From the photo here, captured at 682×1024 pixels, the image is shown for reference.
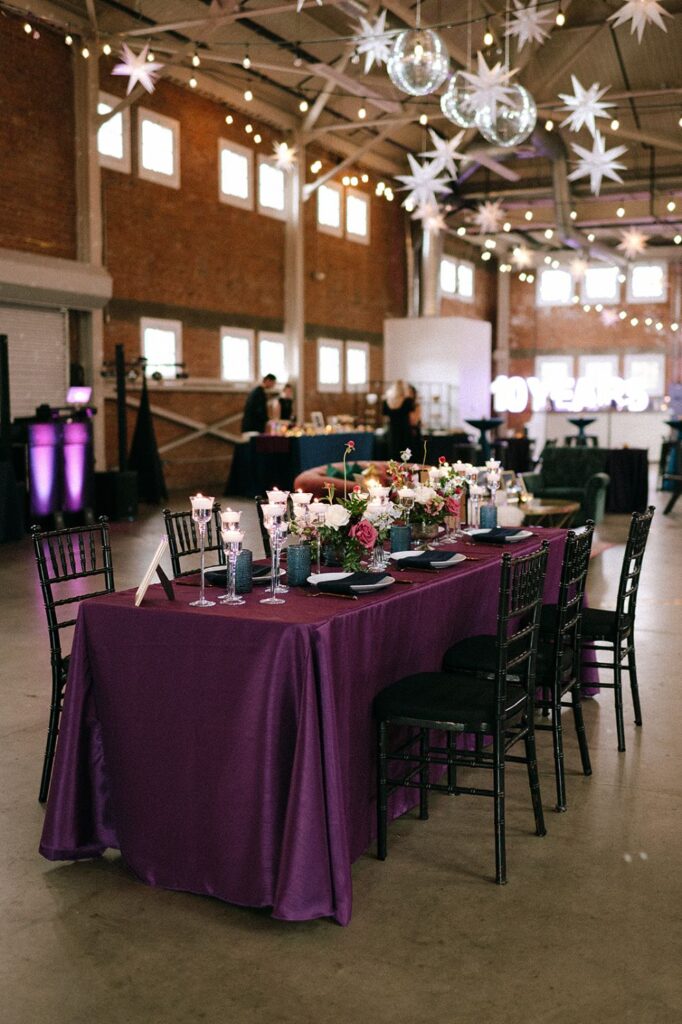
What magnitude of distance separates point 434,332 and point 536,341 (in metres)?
6.79

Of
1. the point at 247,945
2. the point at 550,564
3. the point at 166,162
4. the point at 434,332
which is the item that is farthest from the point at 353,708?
the point at 434,332

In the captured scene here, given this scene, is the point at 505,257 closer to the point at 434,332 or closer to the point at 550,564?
the point at 434,332

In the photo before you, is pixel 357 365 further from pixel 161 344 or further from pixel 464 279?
pixel 161 344

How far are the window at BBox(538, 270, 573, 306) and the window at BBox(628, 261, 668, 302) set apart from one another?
1.48 m

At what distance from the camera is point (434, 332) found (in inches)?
800

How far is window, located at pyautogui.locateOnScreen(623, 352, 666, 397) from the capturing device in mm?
25156

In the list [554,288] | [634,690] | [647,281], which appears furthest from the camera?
[554,288]

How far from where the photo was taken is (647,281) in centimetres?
2525

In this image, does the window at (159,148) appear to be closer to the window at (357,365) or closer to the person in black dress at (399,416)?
the person in black dress at (399,416)

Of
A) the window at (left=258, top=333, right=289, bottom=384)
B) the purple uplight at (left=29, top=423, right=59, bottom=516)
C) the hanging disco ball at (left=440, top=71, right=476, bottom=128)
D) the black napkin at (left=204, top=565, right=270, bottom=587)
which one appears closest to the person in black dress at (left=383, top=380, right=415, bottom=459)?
the window at (left=258, top=333, right=289, bottom=384)

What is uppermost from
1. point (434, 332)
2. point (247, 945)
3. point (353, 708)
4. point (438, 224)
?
point (438, 224)

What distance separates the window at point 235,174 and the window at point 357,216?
3366mm

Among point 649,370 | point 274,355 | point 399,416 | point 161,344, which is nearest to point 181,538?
point 399,416

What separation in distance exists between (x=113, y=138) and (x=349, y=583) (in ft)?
39.4
